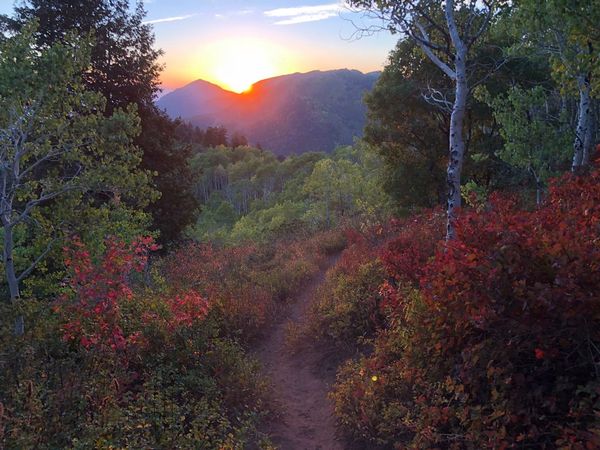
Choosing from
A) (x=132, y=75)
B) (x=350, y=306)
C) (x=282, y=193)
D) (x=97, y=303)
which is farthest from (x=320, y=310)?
(x=282, y=193)

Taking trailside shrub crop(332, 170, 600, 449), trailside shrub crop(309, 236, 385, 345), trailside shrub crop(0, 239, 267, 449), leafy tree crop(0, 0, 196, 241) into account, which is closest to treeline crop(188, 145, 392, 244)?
leafy tree crop(0, 0, 196, 241)

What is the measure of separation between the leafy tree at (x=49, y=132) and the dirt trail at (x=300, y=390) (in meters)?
4.14

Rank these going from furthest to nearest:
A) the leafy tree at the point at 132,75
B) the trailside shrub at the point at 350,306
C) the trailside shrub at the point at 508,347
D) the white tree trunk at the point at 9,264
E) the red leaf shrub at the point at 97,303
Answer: the leafy tree at the point at 132,75 < the trailside shrub at the point at 350,306 < the white tree trunk at the point at 9,264 < the red leaf shrub at the point at 97,303 < the trailside shrub at the point at 508,347

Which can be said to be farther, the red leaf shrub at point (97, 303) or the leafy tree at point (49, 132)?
the red leaf shrub at point (97, 303)

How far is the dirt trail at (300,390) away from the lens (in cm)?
607

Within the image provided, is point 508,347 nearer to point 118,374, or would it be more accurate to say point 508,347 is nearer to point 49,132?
point 118,374

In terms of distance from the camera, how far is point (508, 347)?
4.21 m

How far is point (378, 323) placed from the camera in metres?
8.49

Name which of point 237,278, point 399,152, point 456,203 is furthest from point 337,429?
point 399,152

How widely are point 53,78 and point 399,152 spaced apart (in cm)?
1345

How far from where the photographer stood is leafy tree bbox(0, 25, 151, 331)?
602cm

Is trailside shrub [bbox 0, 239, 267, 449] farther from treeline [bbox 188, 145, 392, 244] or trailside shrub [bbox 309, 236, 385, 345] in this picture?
treeline [bbox 188, 145, 392, 244]

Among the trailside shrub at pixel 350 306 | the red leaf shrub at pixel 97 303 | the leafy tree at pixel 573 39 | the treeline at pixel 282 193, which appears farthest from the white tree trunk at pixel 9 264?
the treeline at pixel 282 193

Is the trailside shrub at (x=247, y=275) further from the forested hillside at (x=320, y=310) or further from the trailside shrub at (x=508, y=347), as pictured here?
the trailside shrub at (x=508, y=347)
